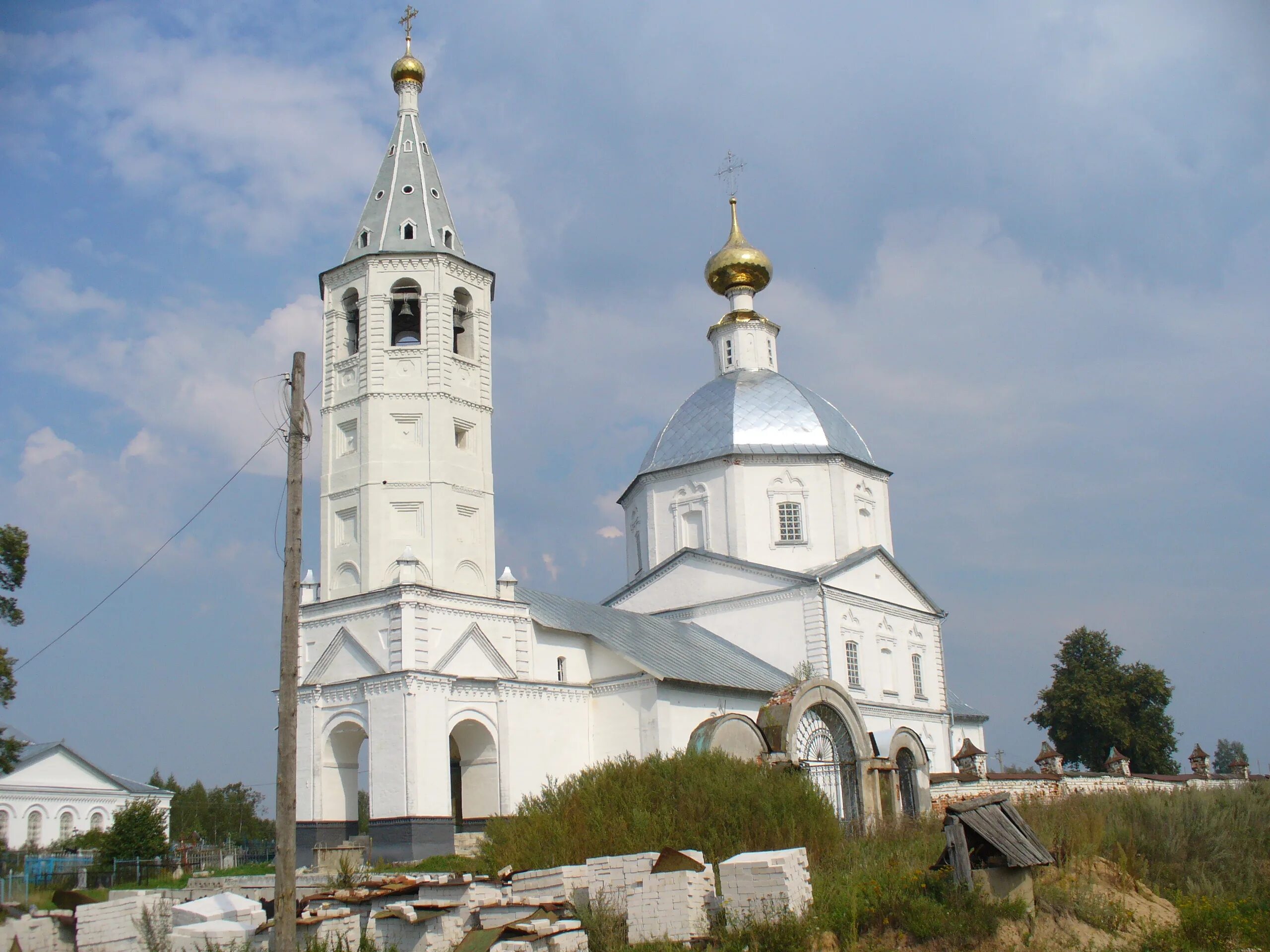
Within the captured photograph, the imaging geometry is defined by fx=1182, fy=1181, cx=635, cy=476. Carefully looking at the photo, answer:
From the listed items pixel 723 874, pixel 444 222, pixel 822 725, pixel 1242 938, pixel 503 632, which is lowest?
pixel 1242 938

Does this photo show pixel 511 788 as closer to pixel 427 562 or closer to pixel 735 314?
pixel 427 562

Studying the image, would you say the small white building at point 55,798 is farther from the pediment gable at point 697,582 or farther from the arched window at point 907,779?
the arched window at point 907,779

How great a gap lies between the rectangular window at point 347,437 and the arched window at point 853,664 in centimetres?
1303

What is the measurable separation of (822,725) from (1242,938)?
430 inches

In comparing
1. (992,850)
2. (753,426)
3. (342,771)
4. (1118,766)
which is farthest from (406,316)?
(1118,766)

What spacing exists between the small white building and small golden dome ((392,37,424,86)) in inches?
932

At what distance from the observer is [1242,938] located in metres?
11.1

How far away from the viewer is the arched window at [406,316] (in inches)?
881

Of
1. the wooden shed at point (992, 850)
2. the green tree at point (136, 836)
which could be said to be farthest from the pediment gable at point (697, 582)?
the wooden shed at point (992, 850)

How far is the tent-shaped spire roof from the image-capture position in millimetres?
22516

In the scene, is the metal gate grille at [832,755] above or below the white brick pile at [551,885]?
above

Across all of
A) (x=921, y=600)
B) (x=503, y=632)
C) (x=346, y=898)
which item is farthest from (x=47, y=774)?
(x=346, y=898)

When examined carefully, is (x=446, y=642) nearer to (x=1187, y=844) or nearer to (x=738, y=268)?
(x=1187, y=844)

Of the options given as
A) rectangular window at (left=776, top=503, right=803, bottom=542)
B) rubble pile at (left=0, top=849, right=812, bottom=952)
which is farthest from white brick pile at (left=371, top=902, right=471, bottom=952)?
rectangular window at (left=776, top=503, right=803, bottom=542)
